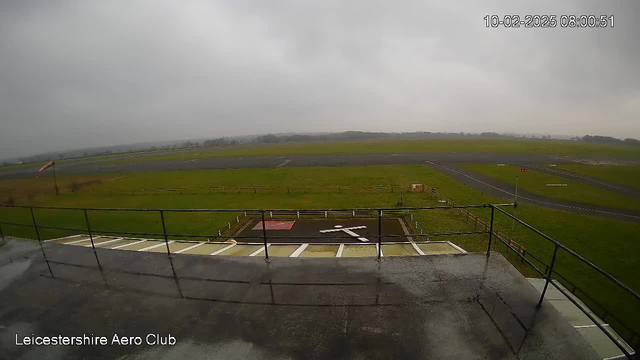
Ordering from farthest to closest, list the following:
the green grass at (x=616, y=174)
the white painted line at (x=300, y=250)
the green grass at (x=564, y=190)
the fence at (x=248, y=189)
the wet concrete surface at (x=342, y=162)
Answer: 1. the wet concrete surface at (x=342, y=162)
2. the green grass at (x=616, y=174)
3. the fence at (x=248, y=189)
4. the green grass at (x=564, y=190)
5. the white painted line at (x=300, y=250)

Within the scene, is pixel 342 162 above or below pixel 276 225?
above

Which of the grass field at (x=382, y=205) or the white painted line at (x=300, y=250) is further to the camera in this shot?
the grass field at (x=382, y=205)

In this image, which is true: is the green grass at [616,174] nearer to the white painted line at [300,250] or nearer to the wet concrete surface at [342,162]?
the wet concrete surface at [342,162]

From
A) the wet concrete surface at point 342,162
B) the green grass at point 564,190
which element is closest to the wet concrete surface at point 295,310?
the green grass at point 564,190

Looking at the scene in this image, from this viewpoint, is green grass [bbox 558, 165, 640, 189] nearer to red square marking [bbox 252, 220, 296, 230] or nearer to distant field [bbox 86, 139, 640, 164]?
distant field [bbox 86, 139, 640, 164]

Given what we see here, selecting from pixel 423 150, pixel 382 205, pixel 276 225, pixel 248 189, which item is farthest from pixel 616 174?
pixel 248 189

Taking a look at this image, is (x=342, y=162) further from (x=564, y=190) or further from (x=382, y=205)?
(x=564, y=190)
